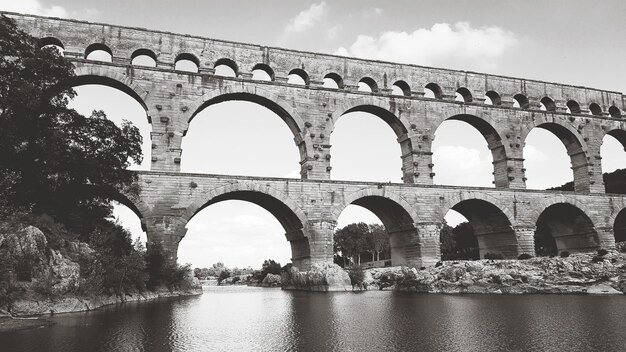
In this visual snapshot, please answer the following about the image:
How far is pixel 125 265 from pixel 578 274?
22911mm

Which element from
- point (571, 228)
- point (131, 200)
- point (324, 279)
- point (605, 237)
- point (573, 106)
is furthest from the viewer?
point (573, 106)

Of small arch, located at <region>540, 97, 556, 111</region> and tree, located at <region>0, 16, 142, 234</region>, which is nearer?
tree, located at <region>0, 16, 142, 234</region>

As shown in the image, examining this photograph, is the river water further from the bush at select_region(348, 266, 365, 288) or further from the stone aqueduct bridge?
the bush at select_region(348, 266, 365, 288)

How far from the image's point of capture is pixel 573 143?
41.8 metres

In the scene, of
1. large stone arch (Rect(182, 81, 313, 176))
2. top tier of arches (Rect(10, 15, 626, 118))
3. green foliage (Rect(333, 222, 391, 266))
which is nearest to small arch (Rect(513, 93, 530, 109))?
top tier of arches (Rect(10, 15, 626, 118))

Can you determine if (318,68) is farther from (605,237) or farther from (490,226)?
(605,237)

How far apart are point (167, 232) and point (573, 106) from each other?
34730mm

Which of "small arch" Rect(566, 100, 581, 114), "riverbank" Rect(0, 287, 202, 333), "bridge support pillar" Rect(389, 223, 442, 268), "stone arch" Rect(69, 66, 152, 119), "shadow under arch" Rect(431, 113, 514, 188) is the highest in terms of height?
"small arch" Rect(566, 100, 581, 114)

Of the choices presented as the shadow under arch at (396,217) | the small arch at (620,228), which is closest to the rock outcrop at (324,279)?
the shadow under arch at (396,217)

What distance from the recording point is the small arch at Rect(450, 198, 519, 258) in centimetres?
A: 3559

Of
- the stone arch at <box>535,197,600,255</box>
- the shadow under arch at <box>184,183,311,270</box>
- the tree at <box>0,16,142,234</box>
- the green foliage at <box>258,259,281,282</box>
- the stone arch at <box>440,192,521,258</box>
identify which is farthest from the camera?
the green foliage at <box>258,259,281,282</box>

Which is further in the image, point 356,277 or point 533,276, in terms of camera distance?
point 356,277

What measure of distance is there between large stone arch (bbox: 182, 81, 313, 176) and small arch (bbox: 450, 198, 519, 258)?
37.3 ft

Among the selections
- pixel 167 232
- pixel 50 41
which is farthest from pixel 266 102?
pixel 50 41
